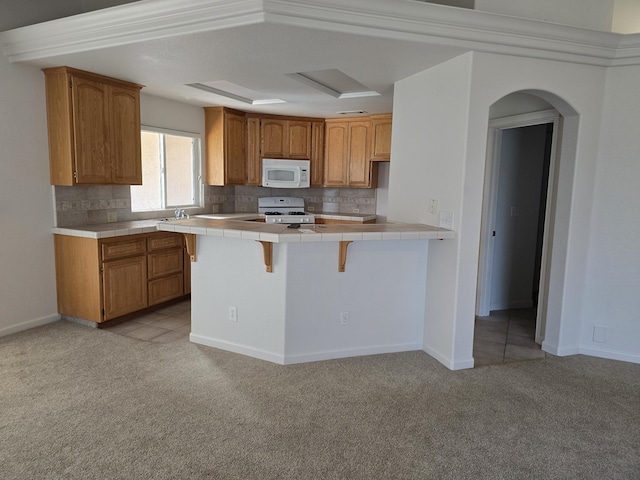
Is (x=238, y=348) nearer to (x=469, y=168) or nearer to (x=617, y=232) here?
(x=469, y=168)

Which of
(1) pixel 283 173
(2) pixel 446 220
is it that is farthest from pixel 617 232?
(1) pixel 283 173

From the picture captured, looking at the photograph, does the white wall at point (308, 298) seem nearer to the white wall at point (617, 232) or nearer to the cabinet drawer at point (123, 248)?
the cabinet drawer at point (123, 248)

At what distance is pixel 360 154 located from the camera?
5980mm

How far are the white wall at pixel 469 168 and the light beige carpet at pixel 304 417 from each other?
0.38m

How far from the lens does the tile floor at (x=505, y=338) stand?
139 inches

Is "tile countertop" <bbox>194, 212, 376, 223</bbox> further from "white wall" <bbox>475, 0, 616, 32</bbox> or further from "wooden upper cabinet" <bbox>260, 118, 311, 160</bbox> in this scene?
"white wall" <bbox>475, 0, 616, 32</bbox>

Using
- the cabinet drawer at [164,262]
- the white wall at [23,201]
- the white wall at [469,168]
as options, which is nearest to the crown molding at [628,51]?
the white wall at [469,168]

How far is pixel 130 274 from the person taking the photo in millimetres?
Answer: 4145

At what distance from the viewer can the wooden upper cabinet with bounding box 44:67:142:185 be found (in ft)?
12.3

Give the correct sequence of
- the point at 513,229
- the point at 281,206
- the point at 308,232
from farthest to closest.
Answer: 1. the point at 281,206
2. the point at 513,229
3. the point at 308,232

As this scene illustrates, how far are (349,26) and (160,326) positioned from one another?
3.11 m

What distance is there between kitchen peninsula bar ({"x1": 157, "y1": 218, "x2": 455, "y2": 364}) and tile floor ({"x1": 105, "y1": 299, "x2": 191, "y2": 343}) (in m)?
0.32

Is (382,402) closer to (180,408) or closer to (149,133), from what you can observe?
(180,408)

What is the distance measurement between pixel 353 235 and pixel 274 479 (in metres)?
1.64
